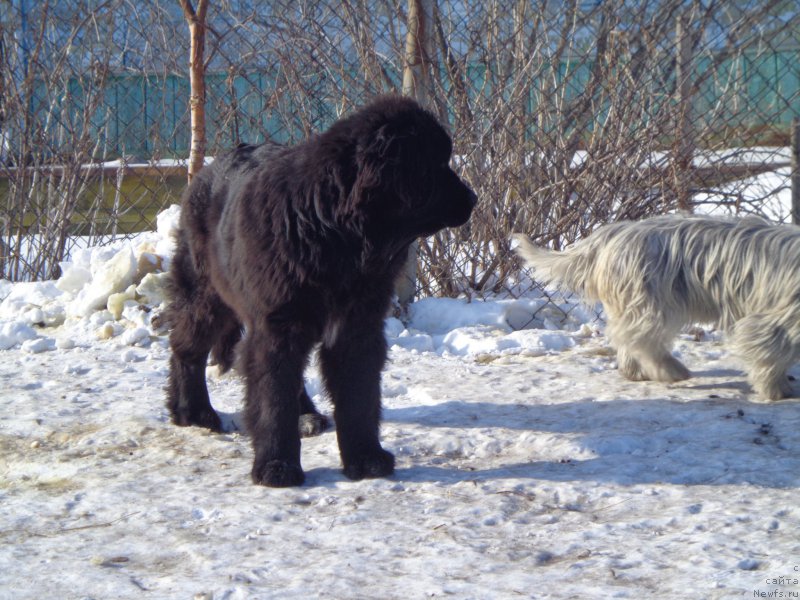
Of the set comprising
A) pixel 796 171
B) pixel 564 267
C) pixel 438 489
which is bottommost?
pixel 438 489

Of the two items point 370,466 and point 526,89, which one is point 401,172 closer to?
point 370,466

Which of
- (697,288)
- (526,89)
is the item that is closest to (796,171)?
(526,89)

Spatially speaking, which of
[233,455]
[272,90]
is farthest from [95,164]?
[233,455]

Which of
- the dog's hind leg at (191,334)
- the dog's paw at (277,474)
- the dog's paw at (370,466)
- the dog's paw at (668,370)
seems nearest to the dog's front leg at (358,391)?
the dog's paw at (370,466)

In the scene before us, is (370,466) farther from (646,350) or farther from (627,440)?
(646,350)

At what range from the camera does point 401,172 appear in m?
3.25

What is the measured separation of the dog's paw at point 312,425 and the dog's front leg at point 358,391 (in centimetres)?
59

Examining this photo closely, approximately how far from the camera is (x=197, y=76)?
601 centimetres

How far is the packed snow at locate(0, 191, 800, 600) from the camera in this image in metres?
2.68

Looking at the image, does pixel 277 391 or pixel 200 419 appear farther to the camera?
pixel 200 419

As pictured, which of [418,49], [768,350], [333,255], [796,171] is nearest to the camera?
[333,255]

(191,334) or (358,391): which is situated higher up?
(191,334)

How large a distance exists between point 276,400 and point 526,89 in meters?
3.31

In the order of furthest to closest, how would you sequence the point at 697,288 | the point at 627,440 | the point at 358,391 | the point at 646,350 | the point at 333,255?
the point at 646,350 < the point at 697,288 < the point at 627,440 < the point at 358,391 < the point at 333,255
